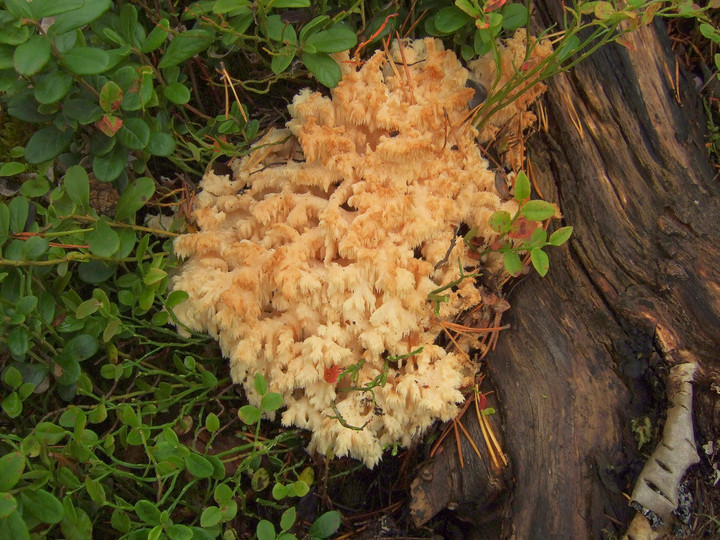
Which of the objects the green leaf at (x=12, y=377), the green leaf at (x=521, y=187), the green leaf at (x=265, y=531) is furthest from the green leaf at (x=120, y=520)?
the green leaf at (x=521, y=187)

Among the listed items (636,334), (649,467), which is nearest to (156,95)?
(636,334)

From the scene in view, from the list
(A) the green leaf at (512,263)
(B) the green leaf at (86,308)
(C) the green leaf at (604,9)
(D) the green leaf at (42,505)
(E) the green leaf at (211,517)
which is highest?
(C) the green leaf at (604,9)

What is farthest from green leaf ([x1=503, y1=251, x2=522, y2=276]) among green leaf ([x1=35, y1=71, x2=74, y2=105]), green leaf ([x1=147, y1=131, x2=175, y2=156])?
green leaf ([x1=35, y1=71, x2=74, y2=105])

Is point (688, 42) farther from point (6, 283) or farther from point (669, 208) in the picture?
point (6, 283)

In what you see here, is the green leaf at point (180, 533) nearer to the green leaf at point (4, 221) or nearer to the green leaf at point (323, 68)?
the green leaf at point (4, 221)

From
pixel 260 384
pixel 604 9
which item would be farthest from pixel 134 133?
pixel 604 9

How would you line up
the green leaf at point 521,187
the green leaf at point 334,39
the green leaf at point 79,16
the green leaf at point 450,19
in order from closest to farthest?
the green leaf at point 79,16 < the green leaf at point 521,187 < the green leaf at point 334,39 < the green leaf at point 450,19
